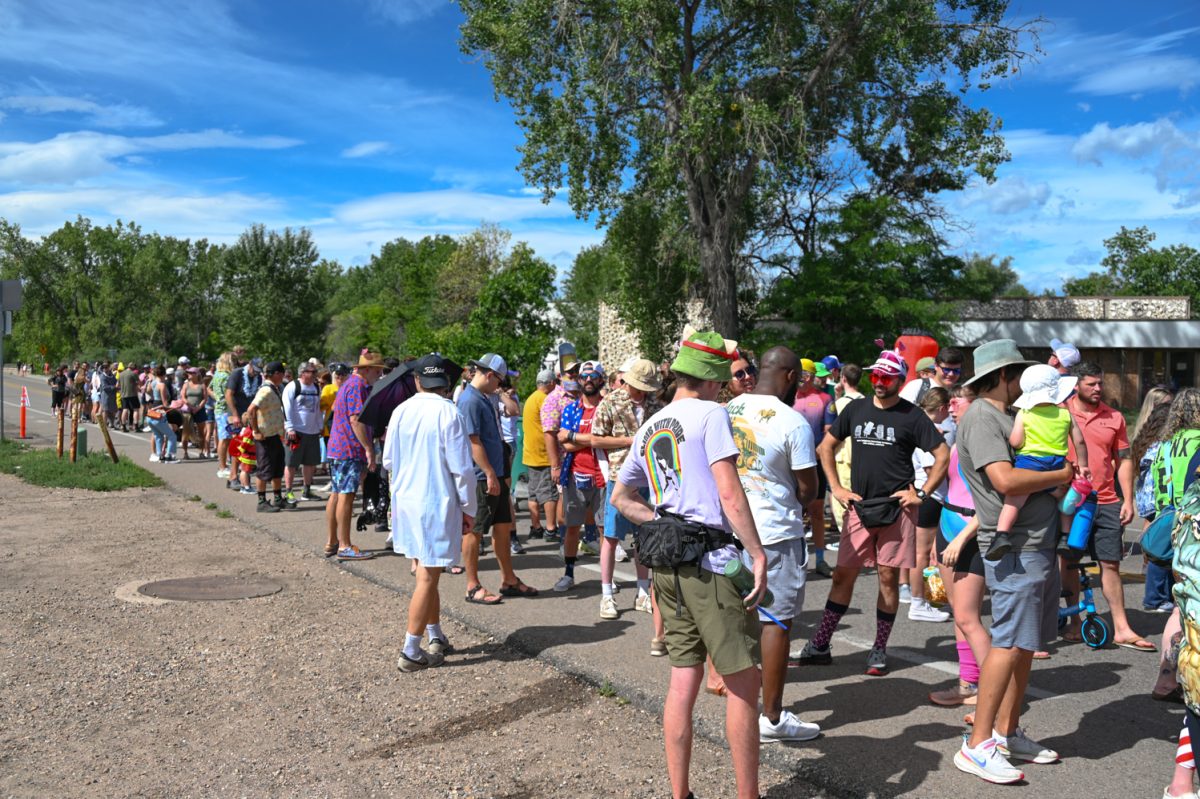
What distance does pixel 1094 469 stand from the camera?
22.4 ft

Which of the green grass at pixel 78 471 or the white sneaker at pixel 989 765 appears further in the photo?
the green grass at pixel 78 471

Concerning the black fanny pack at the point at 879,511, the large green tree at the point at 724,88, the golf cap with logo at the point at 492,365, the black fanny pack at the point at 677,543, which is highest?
the large green tree at the point at 724,88

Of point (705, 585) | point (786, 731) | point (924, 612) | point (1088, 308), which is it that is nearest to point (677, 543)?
point (705, 585)

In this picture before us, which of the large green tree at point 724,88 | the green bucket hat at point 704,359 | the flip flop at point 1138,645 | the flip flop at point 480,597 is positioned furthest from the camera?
the large green tree at point 724,88

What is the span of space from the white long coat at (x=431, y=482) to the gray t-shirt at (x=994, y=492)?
3.04 metres

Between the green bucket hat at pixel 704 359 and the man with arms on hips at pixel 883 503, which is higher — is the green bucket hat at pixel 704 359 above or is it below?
above

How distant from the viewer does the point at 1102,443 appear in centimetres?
693

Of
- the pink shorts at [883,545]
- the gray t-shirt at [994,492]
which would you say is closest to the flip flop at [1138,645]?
the pink shorts at [883,545]

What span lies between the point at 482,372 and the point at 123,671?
318 cm

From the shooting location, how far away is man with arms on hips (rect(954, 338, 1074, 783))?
167 inches

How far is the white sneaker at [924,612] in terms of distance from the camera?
7141 mm

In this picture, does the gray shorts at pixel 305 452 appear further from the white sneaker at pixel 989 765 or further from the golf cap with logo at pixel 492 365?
the white sneaker at pixel 989 765

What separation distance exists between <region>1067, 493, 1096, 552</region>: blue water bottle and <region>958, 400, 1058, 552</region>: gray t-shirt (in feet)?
7.78

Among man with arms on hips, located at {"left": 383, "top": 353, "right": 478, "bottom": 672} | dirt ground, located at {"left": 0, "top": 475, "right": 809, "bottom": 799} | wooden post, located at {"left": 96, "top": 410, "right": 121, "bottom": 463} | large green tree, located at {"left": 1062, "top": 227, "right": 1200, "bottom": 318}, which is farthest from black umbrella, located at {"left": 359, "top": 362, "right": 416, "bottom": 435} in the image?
large green tree, located at {"left": 1062, "top": 227, "right": 1200, "bottom": 318}
